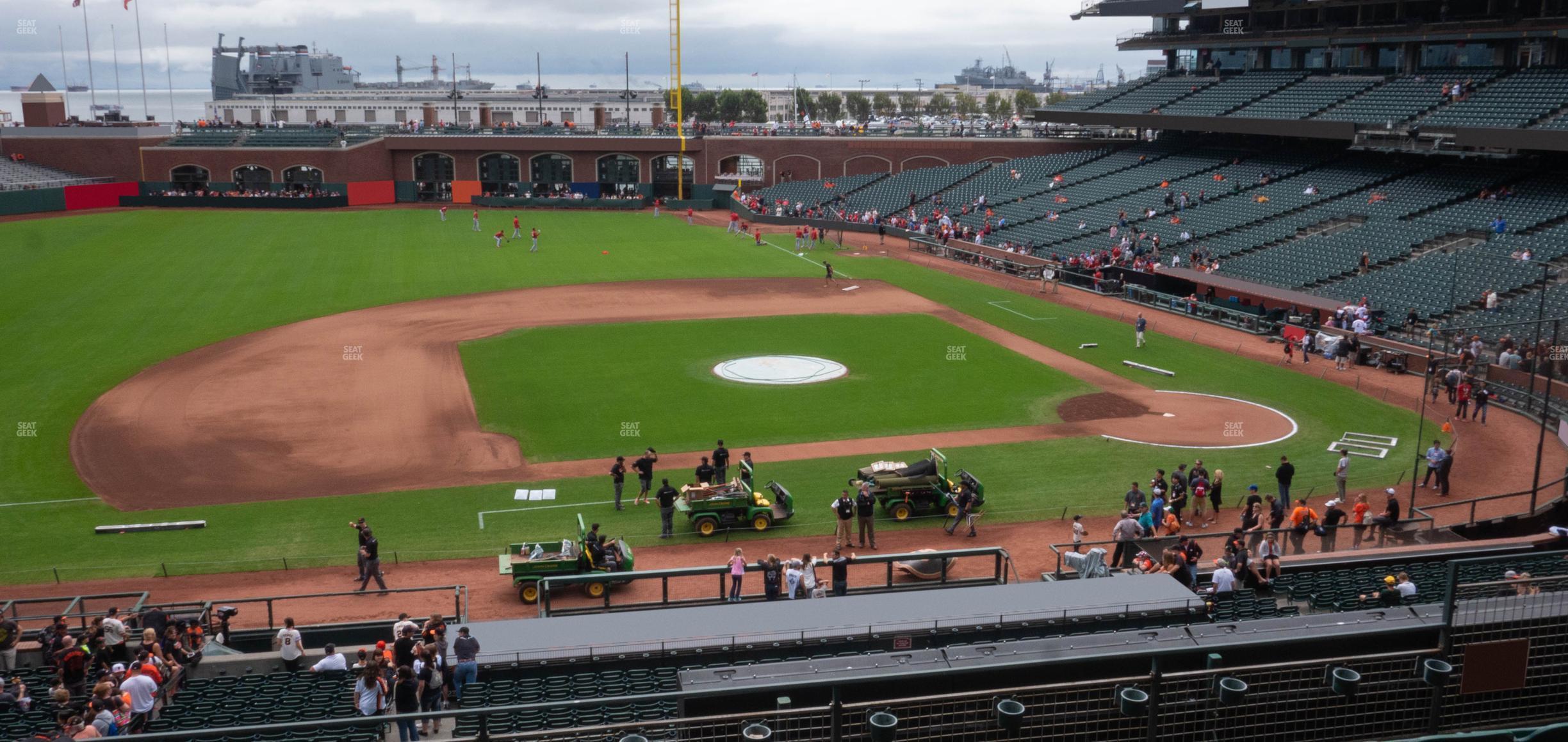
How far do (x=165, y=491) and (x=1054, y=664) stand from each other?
24.3 m

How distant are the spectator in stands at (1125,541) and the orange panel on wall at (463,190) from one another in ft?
250

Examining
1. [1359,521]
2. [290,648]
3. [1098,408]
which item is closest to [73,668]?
[290,648]

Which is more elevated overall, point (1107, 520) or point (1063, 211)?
point (1063, 211)

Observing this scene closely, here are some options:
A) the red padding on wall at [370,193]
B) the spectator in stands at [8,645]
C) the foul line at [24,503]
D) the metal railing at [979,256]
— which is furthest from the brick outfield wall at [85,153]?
the spectator in stands at [8,645]

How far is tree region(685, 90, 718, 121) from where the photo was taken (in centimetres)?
18484

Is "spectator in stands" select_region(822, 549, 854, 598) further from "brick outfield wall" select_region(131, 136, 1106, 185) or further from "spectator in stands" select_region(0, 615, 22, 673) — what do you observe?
"brick outfield wall" select_region(131, 136, 1106, 185)

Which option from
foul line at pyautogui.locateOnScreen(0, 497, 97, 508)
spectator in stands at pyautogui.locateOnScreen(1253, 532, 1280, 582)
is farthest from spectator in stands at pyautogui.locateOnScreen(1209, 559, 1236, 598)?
foul line at pyautogui.locateOnScreen(0, 497, 97, 508)

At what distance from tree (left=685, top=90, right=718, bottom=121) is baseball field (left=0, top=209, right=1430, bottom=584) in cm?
13382

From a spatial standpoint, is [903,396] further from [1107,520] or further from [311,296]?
[311,296]

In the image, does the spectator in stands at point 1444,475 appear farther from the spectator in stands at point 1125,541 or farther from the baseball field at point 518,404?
the spectator in stands at point 1125,541

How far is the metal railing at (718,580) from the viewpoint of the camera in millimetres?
19656

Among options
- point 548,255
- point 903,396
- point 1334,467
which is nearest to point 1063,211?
point 548,255

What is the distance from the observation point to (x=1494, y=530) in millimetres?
23734

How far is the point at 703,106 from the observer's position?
7411 inches
